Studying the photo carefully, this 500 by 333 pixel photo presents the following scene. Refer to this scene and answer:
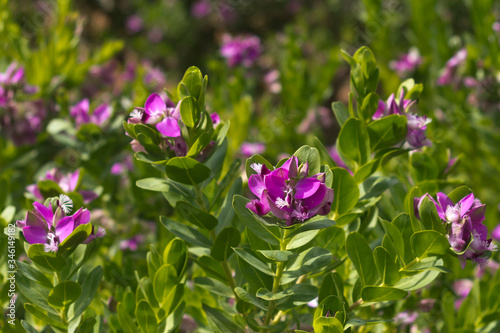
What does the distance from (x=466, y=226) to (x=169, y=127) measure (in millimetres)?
516

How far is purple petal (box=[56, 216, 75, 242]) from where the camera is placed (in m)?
0.86

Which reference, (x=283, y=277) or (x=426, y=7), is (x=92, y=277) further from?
(x=426, y=7)

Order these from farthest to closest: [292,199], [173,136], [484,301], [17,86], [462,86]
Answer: [462,86]
[17,86]
[484,301]
[173,136]
[292,199]

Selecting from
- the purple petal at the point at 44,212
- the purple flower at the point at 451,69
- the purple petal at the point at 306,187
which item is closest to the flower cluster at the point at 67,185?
the purple petal at the point at 44,212

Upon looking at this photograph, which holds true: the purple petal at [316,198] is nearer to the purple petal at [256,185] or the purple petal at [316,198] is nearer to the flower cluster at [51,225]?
the purple petal at [256,185]

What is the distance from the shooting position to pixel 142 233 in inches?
69.6

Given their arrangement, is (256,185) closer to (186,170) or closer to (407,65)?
(186,170)

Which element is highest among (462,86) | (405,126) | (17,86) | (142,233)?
(405,126)

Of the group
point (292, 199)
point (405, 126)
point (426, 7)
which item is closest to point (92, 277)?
point (292, 199)

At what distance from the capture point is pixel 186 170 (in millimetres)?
864

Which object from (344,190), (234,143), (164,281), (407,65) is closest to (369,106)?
(344,190)

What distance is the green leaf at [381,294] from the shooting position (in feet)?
2.73

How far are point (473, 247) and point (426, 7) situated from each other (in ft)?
6.47

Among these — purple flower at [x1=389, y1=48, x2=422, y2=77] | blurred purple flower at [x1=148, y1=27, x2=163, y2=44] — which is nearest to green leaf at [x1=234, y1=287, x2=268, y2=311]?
purple flower at [x1=389, y1=48, x2=422, y2=77]
